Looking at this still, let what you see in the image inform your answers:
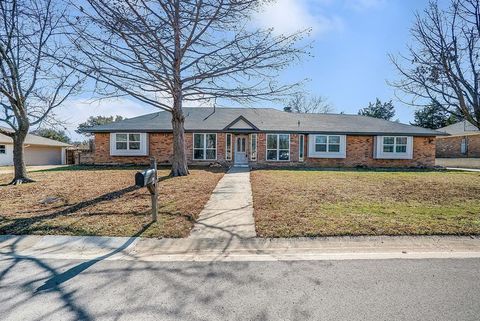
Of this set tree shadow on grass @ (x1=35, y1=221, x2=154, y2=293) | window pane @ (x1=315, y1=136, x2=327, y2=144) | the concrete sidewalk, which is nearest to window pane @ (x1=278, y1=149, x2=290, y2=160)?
window pane @ (x1=315, y1=136, x2=327, y2=144)

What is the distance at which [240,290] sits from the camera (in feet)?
10.3

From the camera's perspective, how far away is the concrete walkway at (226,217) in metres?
5.07

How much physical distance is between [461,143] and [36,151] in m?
45.5

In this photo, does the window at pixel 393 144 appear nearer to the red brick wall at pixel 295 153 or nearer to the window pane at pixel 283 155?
the red brick wall at pixel 295 153

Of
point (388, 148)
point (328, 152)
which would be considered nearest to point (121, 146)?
point (328, 152)

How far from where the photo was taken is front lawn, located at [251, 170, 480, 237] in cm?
513

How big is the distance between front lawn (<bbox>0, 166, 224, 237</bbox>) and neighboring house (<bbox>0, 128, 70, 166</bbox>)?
20.3 metres

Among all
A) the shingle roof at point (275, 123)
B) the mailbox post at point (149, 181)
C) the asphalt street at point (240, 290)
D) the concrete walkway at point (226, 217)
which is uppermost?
the shingle roof at point (275, 123)

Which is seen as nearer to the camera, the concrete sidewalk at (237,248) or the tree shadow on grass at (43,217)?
the concrete sidewalk at (237,248)

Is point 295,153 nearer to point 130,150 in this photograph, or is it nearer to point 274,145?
point 274,145

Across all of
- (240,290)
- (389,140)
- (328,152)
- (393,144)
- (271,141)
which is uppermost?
(389,140)

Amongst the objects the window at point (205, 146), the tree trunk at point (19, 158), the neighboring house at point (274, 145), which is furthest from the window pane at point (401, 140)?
the tree trunk at point (19, 158)

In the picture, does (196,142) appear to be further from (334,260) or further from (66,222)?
(334,260)

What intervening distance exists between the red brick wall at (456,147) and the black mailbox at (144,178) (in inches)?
1291
